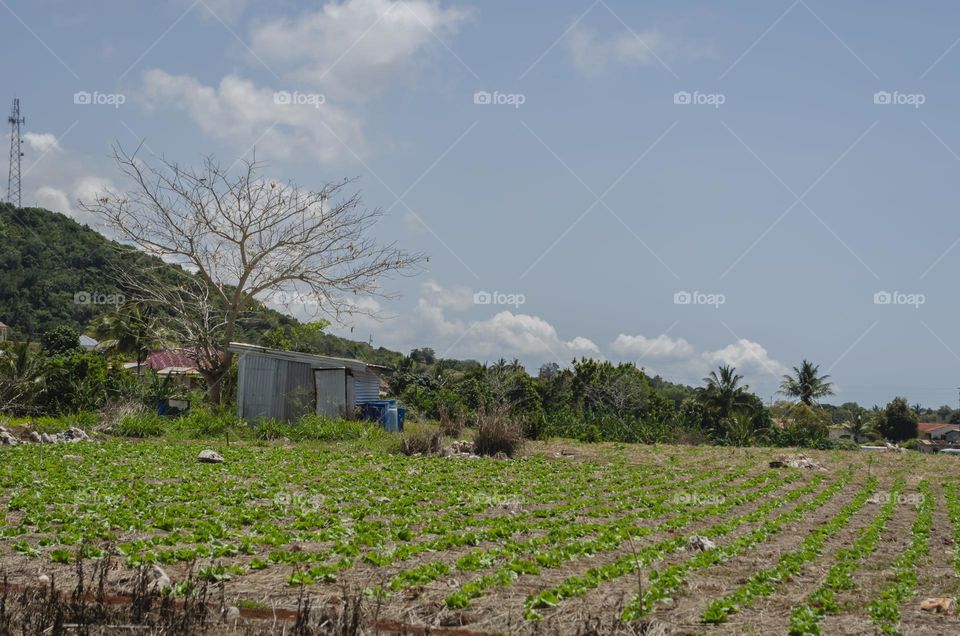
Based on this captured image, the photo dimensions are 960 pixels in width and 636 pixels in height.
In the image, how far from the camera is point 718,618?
629 centimetres

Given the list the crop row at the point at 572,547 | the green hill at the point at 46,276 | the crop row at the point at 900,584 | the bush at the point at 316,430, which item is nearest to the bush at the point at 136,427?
the bush at the point at 316,430

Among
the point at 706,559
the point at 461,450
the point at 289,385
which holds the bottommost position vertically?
the point at 706,559

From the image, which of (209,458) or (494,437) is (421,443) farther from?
(209,458)

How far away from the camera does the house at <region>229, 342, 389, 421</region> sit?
2699 centimetres

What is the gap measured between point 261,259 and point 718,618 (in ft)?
80.4

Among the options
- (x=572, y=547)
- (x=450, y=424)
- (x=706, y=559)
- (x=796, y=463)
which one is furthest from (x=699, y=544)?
(x=450, y=424)

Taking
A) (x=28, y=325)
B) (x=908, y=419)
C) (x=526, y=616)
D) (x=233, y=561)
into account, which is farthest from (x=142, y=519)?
(x=908, y=419)

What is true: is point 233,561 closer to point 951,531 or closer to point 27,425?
point 951,531

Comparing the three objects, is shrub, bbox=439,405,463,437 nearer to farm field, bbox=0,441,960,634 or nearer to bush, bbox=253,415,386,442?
bush, bbox=253,415,386,442

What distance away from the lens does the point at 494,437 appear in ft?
71.6

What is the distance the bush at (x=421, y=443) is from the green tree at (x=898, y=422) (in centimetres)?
6533

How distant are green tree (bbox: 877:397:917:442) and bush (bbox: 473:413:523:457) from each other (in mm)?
63841

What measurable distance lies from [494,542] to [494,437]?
1251cm

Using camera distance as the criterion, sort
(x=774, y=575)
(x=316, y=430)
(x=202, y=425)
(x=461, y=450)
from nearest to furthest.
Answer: (x=774, y=575), (x=461, y=450), (x=316, y=430), (x=202, y=425)
